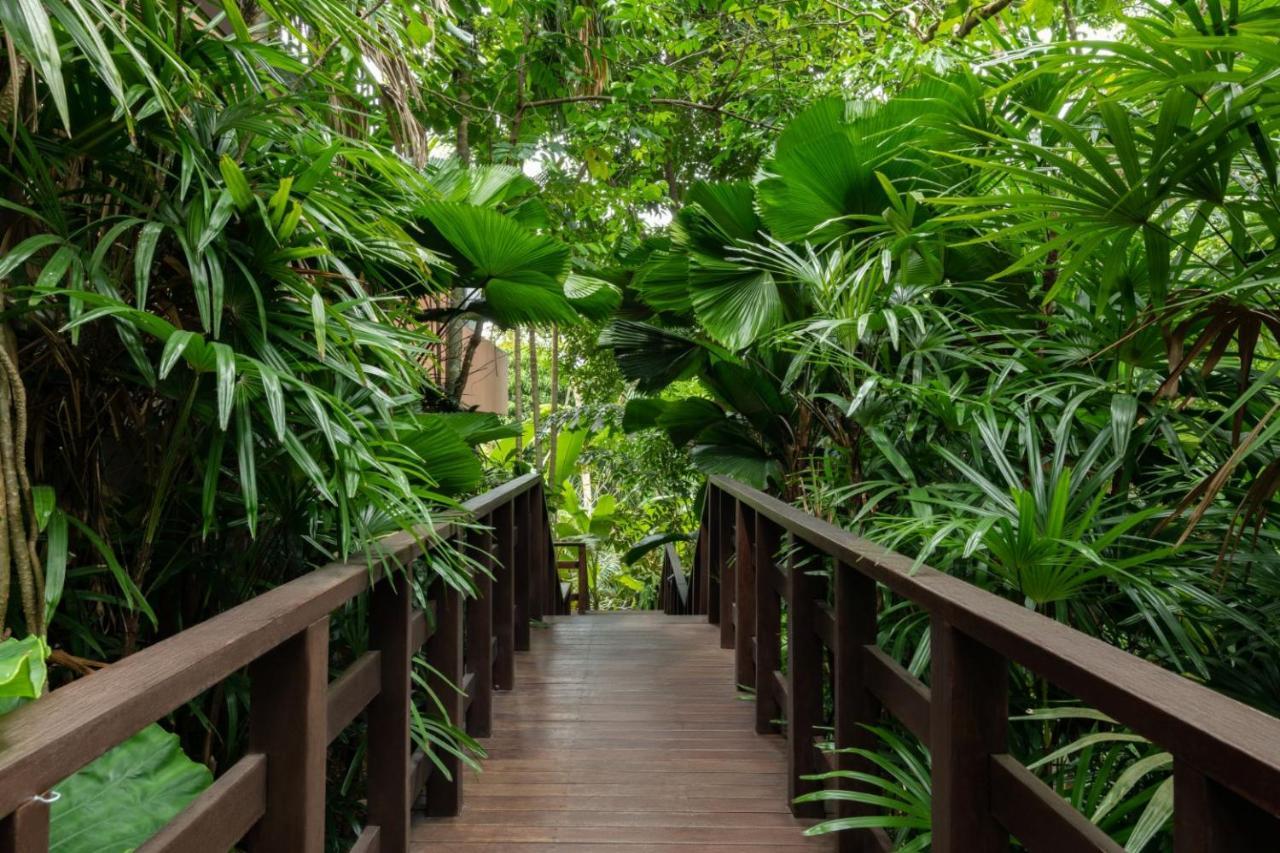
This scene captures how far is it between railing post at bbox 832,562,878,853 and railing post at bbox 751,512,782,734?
3.48ft

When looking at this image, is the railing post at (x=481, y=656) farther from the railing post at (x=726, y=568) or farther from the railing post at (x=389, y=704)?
the railing post at (x=726, y=568)

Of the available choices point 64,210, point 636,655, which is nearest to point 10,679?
point 64,210

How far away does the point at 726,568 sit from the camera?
14.9 feet

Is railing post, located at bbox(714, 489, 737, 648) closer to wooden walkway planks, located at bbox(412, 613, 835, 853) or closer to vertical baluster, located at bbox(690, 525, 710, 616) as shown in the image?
wooden walkway planks, located at bbox(412, 613, 835, 853)

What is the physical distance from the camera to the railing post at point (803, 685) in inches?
96.2

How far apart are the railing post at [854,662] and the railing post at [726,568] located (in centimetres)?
242

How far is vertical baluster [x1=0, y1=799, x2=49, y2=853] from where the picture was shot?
641mm

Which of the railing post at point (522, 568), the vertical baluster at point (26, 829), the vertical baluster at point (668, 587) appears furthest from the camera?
the vertical baluster at point (668, 587)

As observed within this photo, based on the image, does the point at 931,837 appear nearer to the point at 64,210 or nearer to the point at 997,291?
the point at 997,291

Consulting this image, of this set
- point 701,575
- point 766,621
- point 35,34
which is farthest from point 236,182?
point 701,575

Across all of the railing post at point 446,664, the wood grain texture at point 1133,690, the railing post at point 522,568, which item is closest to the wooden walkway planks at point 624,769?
the railing post at point 446,664

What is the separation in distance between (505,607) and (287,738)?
94.6 inches

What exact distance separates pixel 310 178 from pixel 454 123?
3608 millimetres

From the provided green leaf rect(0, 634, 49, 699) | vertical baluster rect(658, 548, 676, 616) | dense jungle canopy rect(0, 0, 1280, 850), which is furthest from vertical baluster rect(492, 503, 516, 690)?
vertical baluster rect(658, 548, 676, 616)
